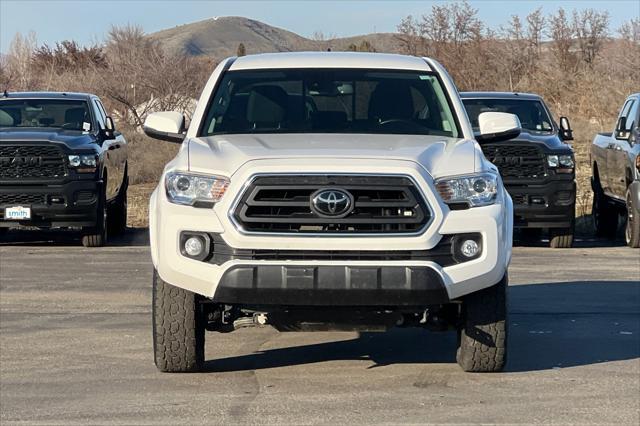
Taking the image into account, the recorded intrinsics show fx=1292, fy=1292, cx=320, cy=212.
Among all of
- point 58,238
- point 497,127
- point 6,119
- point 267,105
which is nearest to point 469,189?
point 497,127

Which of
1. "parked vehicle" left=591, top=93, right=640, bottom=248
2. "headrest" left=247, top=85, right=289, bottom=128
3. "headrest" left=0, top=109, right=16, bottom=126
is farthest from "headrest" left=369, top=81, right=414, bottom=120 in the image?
"headrest" left=0, top=109, right=16, bottom=126

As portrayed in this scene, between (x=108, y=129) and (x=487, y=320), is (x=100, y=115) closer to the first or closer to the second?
(x=108, y=129)

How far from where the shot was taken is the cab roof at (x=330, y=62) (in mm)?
9047

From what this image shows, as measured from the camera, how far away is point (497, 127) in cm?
876

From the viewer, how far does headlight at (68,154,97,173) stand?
16031mm

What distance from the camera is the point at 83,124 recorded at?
17.1 m

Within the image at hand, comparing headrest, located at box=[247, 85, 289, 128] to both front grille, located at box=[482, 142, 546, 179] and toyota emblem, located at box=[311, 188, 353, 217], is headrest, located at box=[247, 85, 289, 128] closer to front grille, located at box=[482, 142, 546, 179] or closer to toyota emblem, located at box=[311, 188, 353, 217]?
toyota emblem, located at box=[311, 188, 353, 217]

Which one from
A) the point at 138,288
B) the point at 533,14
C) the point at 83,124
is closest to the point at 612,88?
the point at 533,14

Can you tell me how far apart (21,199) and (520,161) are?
6.26 m

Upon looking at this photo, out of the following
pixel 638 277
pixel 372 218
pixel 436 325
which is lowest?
pixel 638 277

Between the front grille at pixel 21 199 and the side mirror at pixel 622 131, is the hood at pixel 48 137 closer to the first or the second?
the front grille at pixel 21 199

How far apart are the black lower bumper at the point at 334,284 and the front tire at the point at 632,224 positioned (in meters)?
9.56

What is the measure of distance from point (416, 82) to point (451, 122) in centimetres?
53

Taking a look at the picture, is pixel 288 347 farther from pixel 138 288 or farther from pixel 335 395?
pixel 138 288
